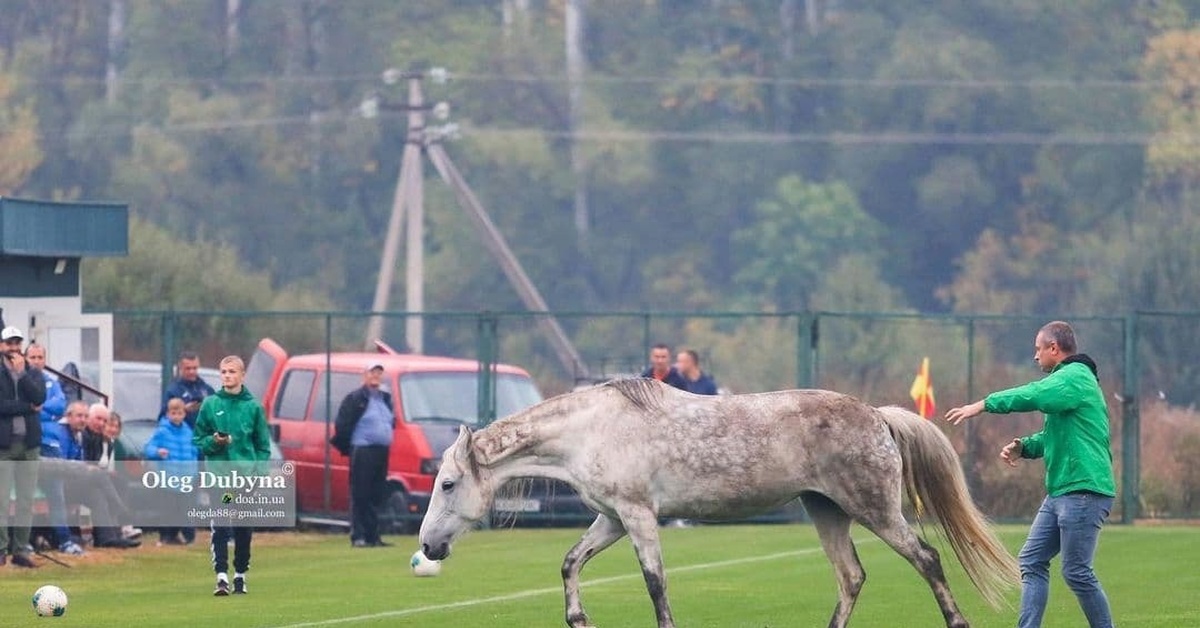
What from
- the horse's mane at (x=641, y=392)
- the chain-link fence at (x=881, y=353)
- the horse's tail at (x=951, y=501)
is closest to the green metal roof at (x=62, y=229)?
the chain-link fence at (x=881, y=353)

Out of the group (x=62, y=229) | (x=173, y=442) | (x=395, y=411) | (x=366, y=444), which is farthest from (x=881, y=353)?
(x=173, y=442)

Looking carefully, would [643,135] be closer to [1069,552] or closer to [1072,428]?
[1072,428]

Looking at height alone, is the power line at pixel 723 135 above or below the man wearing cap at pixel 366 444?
above

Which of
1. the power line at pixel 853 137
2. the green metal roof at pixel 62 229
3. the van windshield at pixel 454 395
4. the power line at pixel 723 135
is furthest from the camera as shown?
the power line at pixel 723 135

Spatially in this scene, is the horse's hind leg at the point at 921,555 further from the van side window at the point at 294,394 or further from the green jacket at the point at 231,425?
the van side window at the point at 294,394

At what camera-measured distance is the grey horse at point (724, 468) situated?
13.4 meters

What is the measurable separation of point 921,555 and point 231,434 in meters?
6.19

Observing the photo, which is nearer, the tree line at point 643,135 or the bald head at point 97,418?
the bald head at point 97,418

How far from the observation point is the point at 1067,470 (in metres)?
12.3

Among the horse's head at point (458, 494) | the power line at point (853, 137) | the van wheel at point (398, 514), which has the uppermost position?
the power line at point (853, 137)

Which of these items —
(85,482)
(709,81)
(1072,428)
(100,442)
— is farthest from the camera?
(709,81)

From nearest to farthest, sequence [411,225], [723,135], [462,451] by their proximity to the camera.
Result: 1. [462,451]
2. [411,225]
3. [723,135]

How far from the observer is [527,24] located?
75.8 meters

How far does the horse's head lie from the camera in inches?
542
